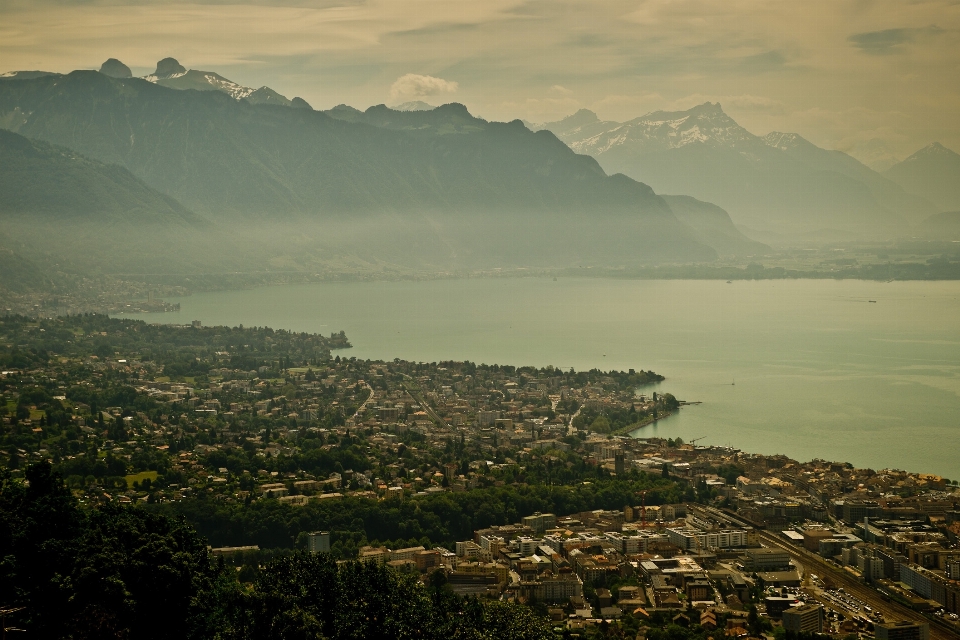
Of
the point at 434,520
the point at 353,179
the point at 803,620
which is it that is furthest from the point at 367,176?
the point at 803,620

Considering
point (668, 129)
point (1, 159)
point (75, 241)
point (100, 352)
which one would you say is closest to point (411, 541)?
point (100, 352)

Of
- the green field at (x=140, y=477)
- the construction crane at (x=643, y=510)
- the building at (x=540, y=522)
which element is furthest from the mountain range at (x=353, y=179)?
the building at (x=540, y=522)

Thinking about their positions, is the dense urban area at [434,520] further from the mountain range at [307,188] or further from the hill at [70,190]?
the mountain range at [307,188]

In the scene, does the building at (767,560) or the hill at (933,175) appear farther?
the hill at (933,175)

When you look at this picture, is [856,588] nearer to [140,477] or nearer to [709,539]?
[709,539]

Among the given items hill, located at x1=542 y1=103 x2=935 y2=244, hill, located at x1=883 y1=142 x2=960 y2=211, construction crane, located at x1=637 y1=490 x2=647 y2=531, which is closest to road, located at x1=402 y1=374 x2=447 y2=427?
construction crane, located at x1=637 y1=490 x2=647 y2=531

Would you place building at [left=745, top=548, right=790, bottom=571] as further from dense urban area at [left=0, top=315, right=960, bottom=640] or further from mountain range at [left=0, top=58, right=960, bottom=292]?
mountain range at [left=0, top=58, right=960, bottom=292]
